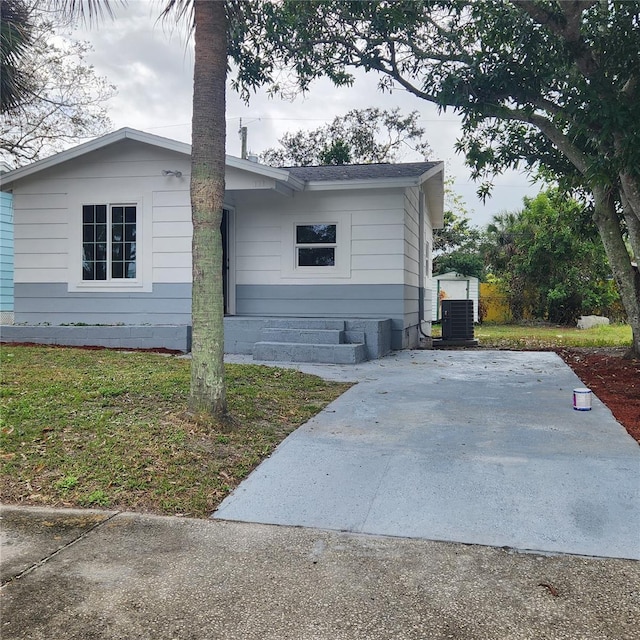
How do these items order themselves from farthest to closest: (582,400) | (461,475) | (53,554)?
1. (582,400)
2. (461,475)
3. (53,554)

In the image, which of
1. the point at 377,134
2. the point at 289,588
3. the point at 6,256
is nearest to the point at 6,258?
the point at 6,256

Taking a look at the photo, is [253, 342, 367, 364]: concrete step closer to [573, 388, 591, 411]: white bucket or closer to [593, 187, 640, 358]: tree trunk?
[573, 388, 591, 411]: white bucket

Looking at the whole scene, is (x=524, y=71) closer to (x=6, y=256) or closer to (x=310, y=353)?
(x=310, y=353)

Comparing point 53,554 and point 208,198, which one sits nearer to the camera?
point 53,554

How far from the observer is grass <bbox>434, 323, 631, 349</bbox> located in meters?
14.5

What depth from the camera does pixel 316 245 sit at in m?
11.9

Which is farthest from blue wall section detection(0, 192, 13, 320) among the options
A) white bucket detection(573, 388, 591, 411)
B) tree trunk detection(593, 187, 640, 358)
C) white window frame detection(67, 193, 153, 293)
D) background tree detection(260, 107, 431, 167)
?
background tree detection(260, 107, 431, 167)

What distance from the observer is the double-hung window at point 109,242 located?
38.7 ft

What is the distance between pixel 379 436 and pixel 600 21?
679 cm

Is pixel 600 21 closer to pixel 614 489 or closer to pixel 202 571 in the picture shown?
pixel 614 489

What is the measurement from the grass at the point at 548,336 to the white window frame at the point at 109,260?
26.8 feet

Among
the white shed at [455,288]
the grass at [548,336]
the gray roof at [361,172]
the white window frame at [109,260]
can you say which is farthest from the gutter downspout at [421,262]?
the white shed at [455,288]

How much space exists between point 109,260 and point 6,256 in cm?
491

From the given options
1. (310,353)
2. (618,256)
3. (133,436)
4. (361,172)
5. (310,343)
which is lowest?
(133,436)
